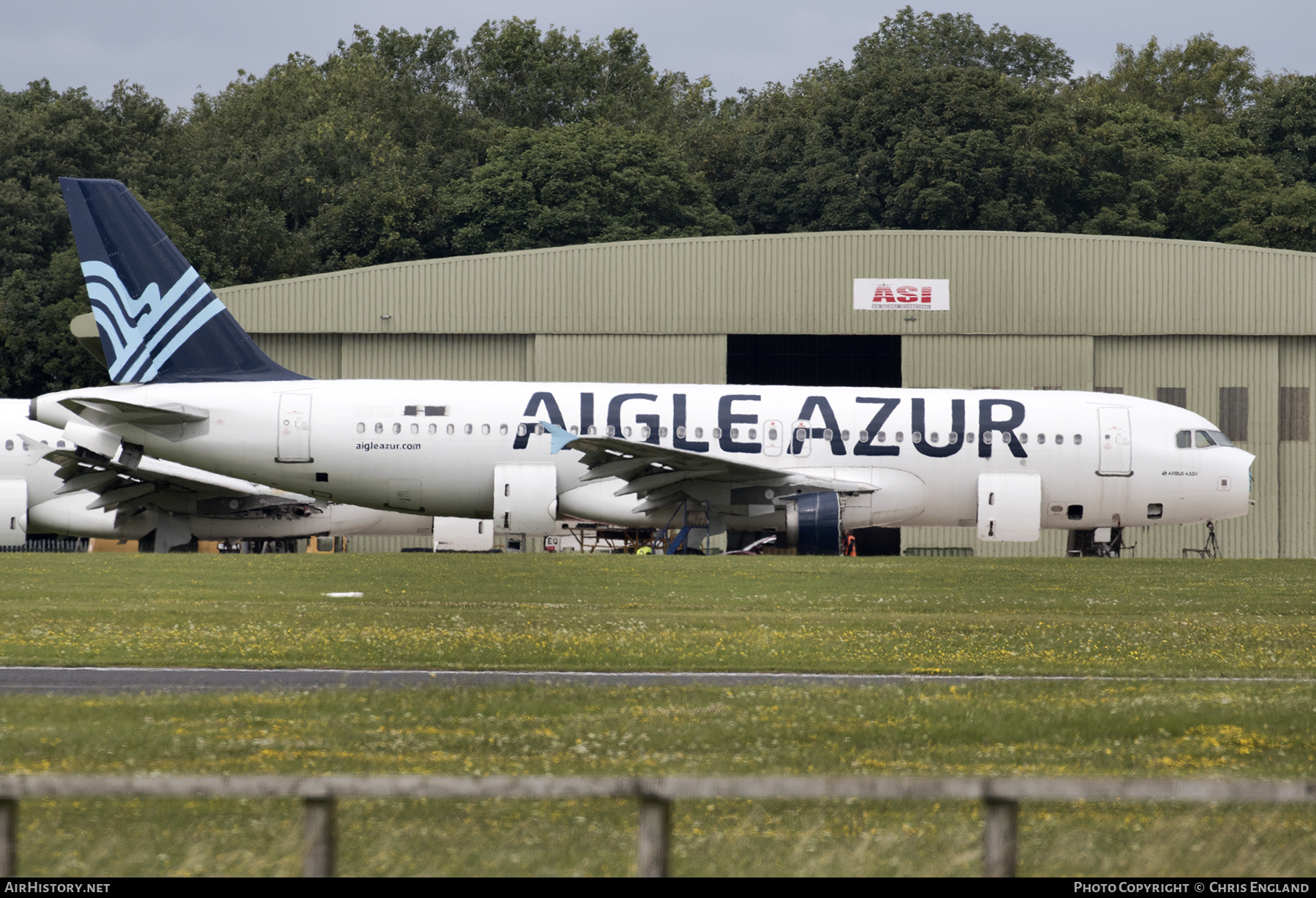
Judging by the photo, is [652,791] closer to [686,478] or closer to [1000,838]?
[1000,838]

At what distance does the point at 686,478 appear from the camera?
32844 millimetres

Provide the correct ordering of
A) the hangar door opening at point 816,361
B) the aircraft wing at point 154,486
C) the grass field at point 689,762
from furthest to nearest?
the hangar door opening at point 816,361 < the aircraft wing at point 154,486 < the grass field at point 689,762

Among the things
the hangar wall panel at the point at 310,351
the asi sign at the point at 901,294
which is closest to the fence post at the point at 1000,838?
the asi sign at the point at 901,294

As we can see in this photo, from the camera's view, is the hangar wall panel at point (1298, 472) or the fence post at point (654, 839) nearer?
the fence post at point (654, 839)

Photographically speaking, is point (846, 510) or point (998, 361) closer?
point (846, 510)

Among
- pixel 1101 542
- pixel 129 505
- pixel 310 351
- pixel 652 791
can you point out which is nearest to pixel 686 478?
pixel 1101 542

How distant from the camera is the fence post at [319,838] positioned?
5.80 m

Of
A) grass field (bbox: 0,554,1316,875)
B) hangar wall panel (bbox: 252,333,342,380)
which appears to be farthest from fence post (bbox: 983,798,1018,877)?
hangar wall panel (bbox: 252,333,342,380)

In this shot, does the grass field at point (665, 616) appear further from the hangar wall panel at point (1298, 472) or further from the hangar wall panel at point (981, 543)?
the hangar wall panel at point (1298, 472)

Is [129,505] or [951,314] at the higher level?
[951,314]

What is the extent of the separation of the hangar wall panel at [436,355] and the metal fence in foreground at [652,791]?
4168cm

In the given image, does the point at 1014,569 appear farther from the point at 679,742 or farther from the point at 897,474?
the point at 679,742

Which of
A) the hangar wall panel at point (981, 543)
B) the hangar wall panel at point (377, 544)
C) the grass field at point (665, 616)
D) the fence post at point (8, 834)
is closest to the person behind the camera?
the fence post at point (8, 834)

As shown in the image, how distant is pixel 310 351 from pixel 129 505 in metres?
11.5
